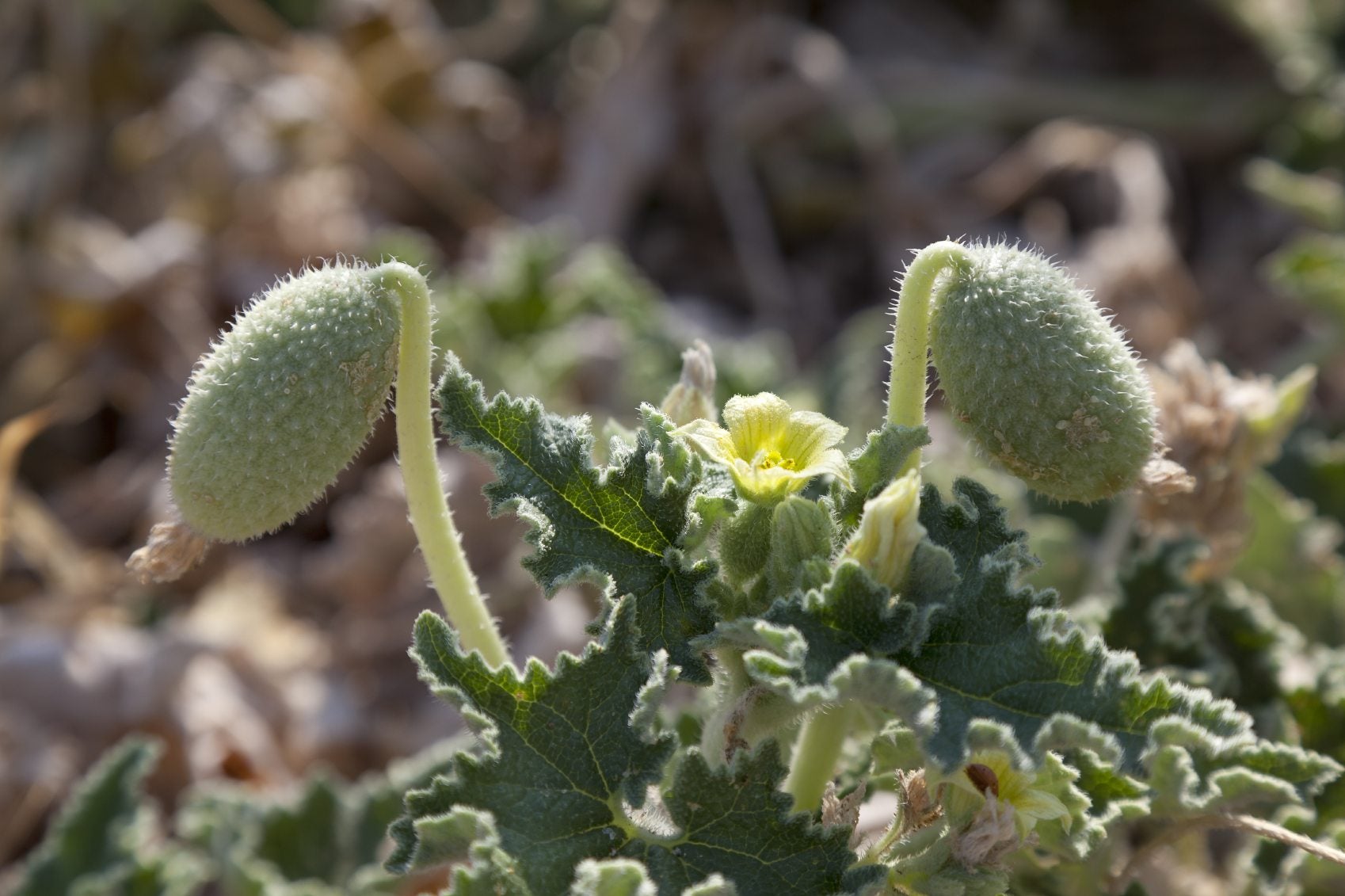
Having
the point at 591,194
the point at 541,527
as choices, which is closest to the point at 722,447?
the point at 541,527

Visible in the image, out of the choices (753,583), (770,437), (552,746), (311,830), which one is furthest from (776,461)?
(311,830)

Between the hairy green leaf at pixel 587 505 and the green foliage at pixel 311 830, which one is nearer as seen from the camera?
the hairy green leaf at pixel 587 505

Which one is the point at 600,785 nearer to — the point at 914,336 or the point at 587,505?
the point at 587,505

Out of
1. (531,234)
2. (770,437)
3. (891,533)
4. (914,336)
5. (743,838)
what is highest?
(531,234)

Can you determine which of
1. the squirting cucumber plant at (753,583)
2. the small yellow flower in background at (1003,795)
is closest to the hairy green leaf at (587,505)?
the squirting cucumber plant at (753,583)

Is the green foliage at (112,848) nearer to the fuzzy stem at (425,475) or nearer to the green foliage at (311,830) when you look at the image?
Result: the green foliage at (311,830)

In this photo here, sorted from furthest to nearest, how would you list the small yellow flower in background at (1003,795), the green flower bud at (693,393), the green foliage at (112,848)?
1. the green foliage at (112,848)
2. the green flower bud at (693,393)
3. the small yellow flower in background at (1003,795)

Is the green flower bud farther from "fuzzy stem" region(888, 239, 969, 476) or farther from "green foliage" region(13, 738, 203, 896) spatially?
"green foliage" region(13, 738, 203, 896)
